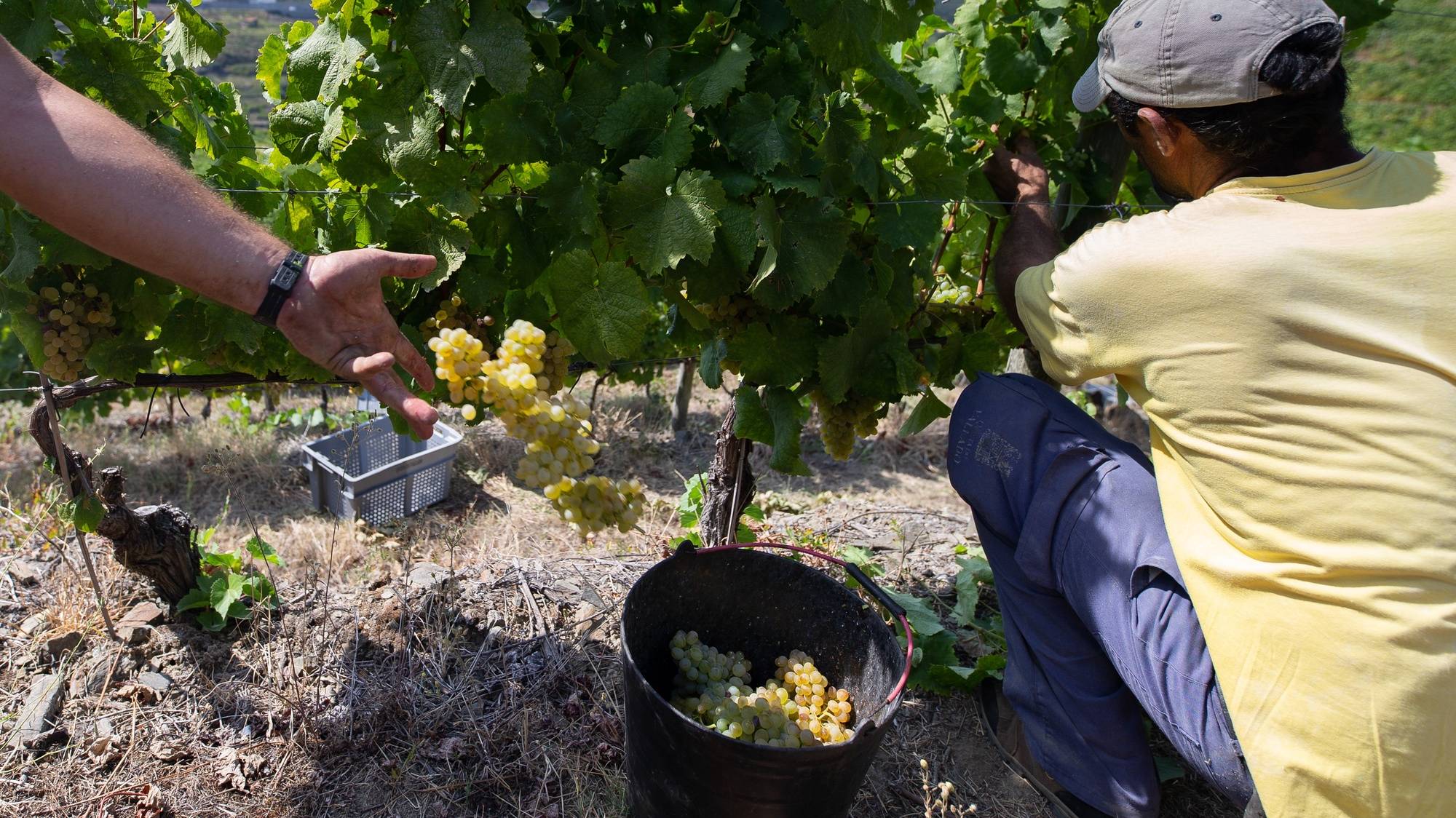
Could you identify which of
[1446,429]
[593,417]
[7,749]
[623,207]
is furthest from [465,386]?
[593,417]

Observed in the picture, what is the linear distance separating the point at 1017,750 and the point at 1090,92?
173 centimetres

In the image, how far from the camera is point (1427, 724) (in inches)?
60.1

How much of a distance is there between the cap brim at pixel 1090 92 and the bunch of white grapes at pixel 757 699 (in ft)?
4.96

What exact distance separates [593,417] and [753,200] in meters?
3.41

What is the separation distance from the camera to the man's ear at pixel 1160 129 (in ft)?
6.26

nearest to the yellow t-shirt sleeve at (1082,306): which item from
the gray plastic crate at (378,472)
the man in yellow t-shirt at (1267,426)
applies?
the man in yellow t-shirt at (1267,426)

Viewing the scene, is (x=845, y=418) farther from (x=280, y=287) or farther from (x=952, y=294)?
(x=280, y=287)

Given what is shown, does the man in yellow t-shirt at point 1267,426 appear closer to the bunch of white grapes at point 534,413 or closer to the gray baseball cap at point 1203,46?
the gray baseball cap at point 1203,46

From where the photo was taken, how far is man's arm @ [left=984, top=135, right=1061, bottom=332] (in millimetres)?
2271

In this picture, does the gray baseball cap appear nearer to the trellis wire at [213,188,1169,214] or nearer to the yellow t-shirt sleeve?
the yellow t-shirt sleeve

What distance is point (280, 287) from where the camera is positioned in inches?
61.3

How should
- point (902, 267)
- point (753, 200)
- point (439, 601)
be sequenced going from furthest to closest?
point (439, 601) → point (902, 267) → point (753, 200)

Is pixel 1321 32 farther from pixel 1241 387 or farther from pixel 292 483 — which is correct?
pixel 292 483

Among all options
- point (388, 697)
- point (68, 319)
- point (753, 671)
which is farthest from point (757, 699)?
point (68, 319)
